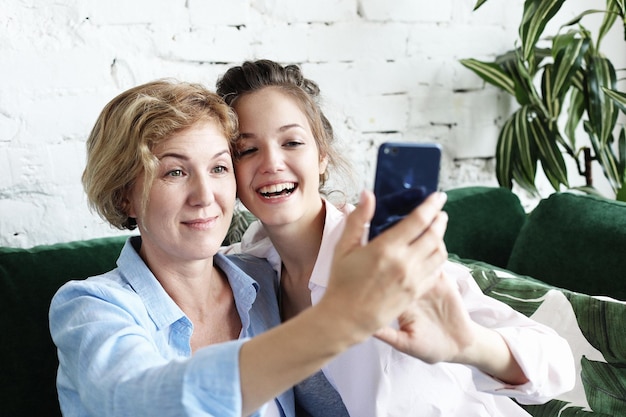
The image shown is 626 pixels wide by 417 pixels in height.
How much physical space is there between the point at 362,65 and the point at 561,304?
1040 millimetres

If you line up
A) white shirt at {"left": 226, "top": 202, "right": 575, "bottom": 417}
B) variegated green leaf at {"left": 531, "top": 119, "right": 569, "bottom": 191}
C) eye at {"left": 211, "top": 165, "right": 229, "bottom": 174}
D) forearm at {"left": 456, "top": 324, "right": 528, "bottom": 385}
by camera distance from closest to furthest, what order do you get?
forearm at {"left": 456, "top": 324, "right": 528, "bottom": 385}, white shirt at {"left": 226, "top": 202, "right": 575, "bottom": 417}, eye at {"left": 211, "top": 165, "right": 229, "bottom": 174}, variegated green leaf at {"left": 531, "top": 119, "right": 569, "bottom": 191}

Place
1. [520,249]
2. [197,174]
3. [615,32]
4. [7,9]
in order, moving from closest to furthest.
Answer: [197,174] < [7,9] < [520,249] < [615,32]

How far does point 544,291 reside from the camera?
1.49 meters

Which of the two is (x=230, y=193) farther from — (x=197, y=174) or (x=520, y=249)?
(x=520, y=249)

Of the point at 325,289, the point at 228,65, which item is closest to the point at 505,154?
the point at 228,65

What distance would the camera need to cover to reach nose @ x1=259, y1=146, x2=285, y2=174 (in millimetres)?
1375

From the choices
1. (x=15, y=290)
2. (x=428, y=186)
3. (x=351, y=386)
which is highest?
(x=428, y=186)

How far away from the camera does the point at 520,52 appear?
2363mm

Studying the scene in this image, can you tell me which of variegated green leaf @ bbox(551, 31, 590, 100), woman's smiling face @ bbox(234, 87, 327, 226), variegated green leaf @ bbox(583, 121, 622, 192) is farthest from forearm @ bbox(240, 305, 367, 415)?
variegated green leaf @ bbox(583, 121, 622, 192)

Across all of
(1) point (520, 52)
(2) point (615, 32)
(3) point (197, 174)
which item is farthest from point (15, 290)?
(2) point (615, 32)

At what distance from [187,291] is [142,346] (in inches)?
14.4

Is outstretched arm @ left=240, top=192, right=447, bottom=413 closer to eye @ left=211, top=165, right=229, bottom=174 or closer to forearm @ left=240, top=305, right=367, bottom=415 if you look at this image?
forearm @ left=240, top=305, right=367, bottom=415

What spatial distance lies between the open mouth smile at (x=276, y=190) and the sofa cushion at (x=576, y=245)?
0.74 metres

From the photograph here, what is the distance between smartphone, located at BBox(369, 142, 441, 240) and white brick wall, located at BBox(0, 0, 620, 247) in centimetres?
112
